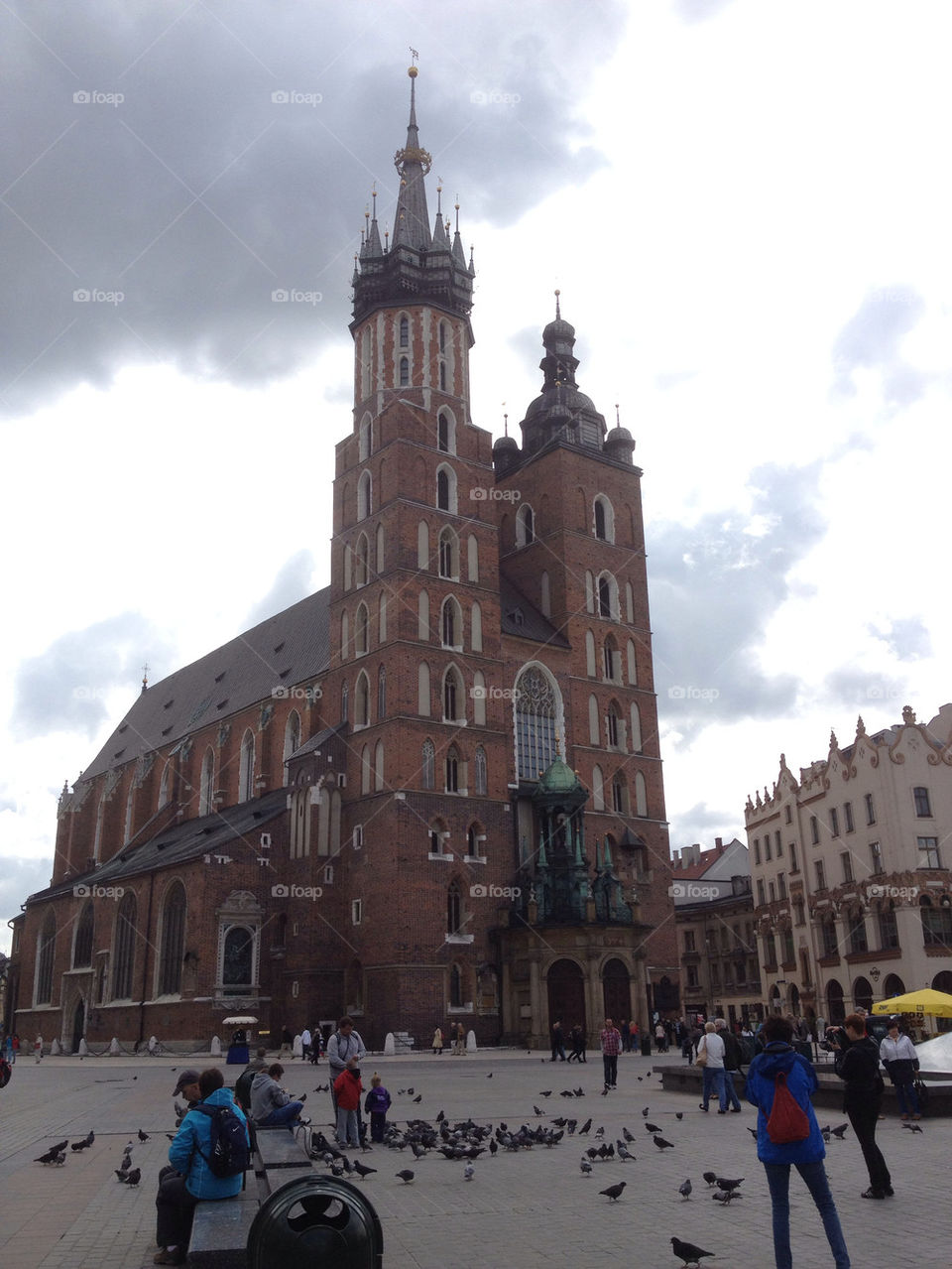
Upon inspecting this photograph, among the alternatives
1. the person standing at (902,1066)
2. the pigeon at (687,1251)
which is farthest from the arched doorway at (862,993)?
the pigeon at (687,1251)

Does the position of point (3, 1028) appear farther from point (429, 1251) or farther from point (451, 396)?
point (429, 1251)

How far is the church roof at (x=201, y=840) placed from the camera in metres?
41.6

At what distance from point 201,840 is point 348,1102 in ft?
109

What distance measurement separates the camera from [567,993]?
129 feet

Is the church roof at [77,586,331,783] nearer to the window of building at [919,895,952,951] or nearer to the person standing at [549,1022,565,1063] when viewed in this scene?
the person standing at [549,1022,565,1063]

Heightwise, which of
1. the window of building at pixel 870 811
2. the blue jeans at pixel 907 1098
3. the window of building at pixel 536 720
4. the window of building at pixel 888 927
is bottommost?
the blue jeans at pixel 907 1098

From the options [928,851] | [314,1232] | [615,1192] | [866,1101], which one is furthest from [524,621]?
[314,1232]

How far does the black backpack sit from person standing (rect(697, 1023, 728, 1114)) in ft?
34.5

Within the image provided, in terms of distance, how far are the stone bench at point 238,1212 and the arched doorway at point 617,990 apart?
31619mm

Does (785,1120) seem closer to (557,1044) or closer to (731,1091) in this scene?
(731,1091)

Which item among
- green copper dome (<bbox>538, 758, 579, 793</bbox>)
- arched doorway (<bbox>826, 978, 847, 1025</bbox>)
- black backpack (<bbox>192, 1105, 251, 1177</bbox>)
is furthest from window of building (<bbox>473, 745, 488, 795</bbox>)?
black backpack (<bbox>192, 1105, 251, 1177</bbox>)

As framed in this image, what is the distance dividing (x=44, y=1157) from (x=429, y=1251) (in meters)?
6.17

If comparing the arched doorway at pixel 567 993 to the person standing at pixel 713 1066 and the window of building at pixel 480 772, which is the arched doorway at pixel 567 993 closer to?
the window of building at pixel 480 772

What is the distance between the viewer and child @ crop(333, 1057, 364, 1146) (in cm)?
1309
